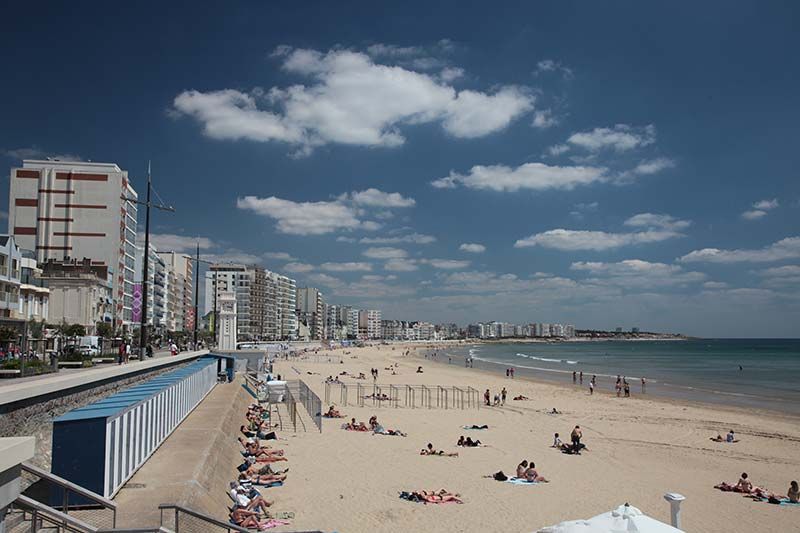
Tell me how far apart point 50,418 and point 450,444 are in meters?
14.4

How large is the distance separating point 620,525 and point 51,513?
6.10 m

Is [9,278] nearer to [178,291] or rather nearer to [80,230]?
[80,230]

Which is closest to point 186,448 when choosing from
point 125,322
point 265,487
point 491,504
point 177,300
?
point 265,487

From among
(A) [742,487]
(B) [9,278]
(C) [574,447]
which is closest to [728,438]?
(C) [574,447]

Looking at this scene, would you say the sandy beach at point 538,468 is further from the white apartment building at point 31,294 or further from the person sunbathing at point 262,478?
the white apartment building at point 31,294

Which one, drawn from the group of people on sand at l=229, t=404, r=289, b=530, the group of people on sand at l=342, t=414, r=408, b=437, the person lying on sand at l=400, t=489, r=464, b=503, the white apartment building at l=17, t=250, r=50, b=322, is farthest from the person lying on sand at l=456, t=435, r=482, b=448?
the white apartment building at l=17, t=250, r=50, b=322

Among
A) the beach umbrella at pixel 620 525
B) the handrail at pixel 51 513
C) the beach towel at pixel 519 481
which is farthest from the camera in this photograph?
the beach towel at pixel 519 481

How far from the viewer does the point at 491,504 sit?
1479 centimetres

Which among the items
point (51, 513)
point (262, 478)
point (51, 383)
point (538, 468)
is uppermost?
point (51, 383)

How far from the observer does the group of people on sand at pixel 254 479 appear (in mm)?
11820

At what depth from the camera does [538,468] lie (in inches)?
751

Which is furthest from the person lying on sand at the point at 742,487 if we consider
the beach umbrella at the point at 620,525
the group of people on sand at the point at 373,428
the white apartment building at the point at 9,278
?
the white apartment building at the point at 9,278

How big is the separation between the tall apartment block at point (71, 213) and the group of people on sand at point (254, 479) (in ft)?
136

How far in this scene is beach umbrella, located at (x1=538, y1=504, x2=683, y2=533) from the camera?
6.68 metres
